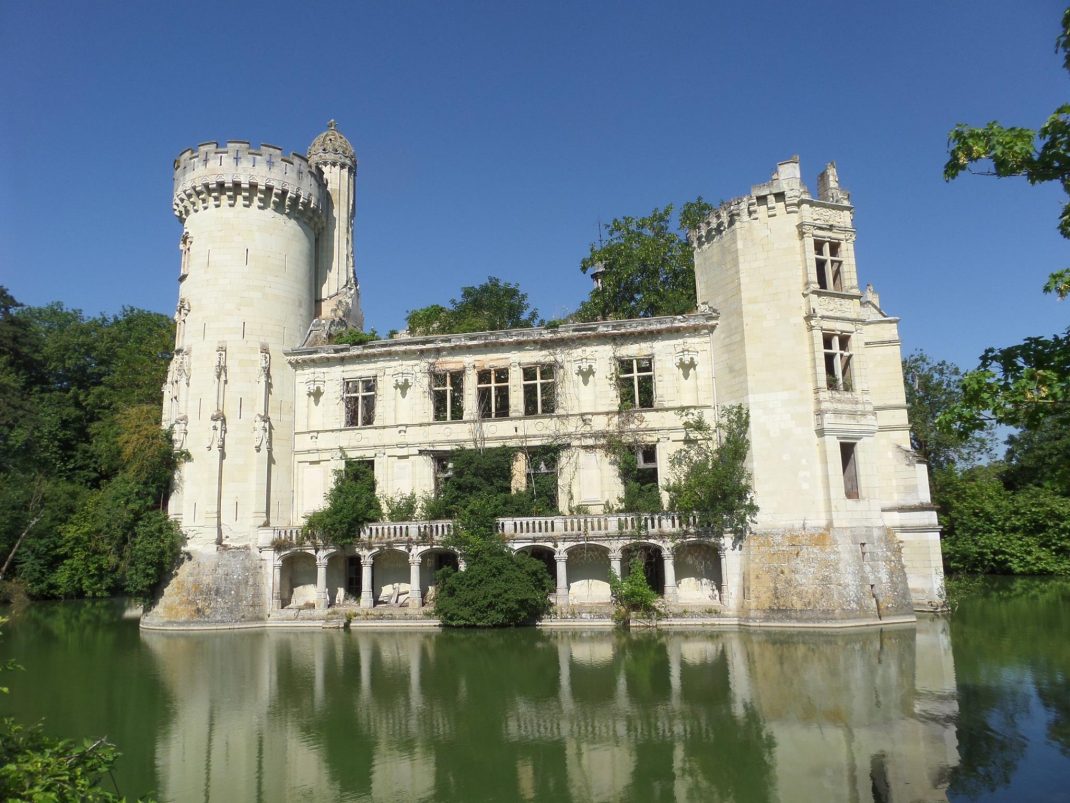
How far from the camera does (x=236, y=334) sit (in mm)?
31094

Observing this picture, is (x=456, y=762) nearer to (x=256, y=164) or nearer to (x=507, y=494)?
(x=507, y=494)

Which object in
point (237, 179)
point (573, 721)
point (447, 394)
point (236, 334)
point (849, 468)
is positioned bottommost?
point (573, 721)

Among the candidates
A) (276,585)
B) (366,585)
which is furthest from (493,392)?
(276,585)

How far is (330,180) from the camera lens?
41500 millimetres

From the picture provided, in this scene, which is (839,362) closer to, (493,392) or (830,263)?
(830,263)

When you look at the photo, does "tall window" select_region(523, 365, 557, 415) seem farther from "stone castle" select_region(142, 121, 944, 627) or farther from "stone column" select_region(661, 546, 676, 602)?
"stone column" select_region(661, 546, 676, 602)

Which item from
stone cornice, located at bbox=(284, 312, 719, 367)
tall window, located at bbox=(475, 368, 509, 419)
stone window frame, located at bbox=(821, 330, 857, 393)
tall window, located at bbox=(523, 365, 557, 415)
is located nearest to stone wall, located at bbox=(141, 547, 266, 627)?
stone cornice, located at bbox=(284, 312, 719, 367)

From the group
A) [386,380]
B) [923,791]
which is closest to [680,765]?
[923,791]

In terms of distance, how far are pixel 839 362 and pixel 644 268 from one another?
749 inches

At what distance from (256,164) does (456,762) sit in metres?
27.8

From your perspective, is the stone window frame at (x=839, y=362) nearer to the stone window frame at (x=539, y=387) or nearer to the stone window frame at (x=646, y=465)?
the stone window frame at (x=646, y=465)

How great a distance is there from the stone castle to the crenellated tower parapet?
0.31 ft

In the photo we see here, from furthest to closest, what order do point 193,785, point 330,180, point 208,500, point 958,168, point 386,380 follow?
1. point 330,180
2. point 386,380
3. point 208,500
4. point 193,785
5. point 958,168

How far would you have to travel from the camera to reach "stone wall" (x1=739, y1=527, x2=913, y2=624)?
79.1 ft
